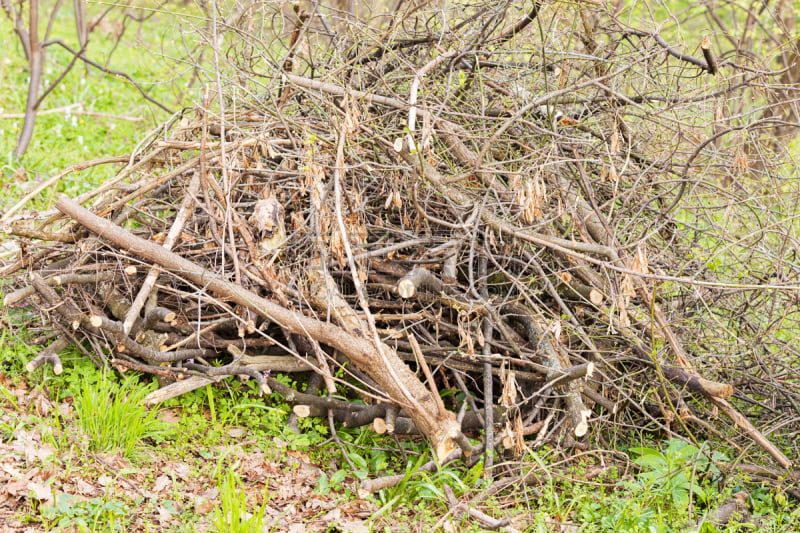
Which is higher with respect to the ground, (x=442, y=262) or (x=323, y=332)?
(x=442, y=262)

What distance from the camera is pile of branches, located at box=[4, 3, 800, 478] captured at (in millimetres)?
3387

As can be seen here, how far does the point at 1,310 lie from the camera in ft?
12.6

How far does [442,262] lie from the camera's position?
3.75m

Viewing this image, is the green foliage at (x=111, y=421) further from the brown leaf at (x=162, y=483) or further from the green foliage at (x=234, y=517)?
the green foliage at (x=234, y=517)


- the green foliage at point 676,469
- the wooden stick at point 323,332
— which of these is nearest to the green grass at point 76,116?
the wooden stick at point 323,332

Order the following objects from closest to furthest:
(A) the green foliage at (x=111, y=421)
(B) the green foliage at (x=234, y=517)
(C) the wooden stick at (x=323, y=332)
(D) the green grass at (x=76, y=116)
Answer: (B) the green foliage at (x=234, y=517) < (A) the green foliage at (x=111, y=421) < (C) the wooden stick at (x=323, y=332) < (D) the green grass at (x=76, y=116)

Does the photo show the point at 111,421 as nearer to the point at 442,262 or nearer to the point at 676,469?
the point at 442,262

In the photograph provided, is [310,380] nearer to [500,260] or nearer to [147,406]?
[147,406]

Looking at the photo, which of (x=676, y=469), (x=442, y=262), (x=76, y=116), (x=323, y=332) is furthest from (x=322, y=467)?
(x=76, y=116)

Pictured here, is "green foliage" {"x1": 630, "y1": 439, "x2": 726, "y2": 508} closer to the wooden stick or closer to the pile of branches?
the pile of branches

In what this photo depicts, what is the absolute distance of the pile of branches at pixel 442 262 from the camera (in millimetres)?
3387

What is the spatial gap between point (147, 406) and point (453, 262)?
178cm

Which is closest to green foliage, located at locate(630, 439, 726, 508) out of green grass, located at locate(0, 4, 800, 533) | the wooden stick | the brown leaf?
green grass, located at locate(0, 4, 800, 533)

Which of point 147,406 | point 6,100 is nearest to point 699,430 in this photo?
point 147,406
